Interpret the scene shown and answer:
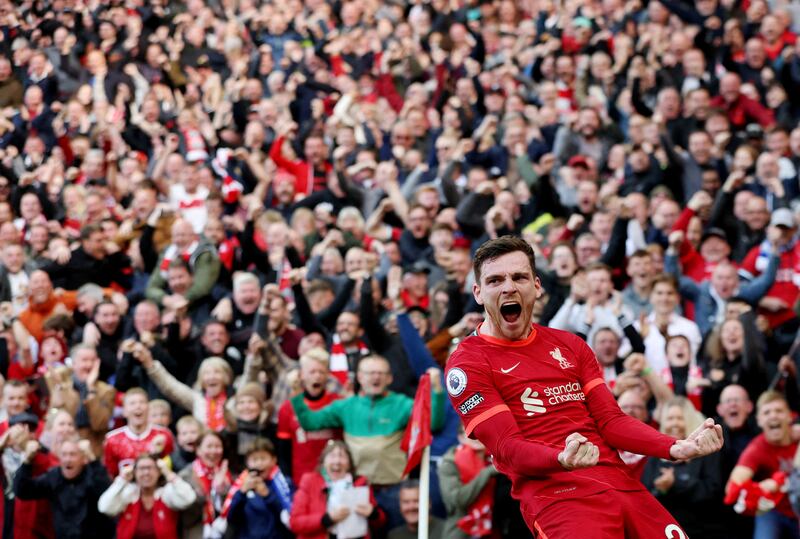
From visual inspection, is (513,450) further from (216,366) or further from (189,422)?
(216,366)

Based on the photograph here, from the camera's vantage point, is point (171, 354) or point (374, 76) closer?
point (171, 354)

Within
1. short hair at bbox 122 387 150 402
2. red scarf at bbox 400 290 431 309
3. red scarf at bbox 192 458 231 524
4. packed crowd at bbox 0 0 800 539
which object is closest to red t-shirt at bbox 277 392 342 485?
packed crowd at bbox 0 0 800 539

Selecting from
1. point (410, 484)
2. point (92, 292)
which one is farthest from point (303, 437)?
point (92, 292)

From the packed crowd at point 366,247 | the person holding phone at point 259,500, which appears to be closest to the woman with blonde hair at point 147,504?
the packed crowd at point 366,247

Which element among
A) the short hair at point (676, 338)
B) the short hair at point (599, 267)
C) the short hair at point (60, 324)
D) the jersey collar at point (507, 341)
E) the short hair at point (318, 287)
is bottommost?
the short hair at point (676, 338)

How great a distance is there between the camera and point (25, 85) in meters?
18.6

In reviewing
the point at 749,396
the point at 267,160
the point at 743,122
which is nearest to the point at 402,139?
the point at 267,160

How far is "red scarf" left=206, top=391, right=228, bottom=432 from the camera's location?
10250 millimetres

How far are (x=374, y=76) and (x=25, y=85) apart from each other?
5.24m

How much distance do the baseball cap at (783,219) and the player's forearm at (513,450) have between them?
248 inches

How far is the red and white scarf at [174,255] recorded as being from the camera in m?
12.6

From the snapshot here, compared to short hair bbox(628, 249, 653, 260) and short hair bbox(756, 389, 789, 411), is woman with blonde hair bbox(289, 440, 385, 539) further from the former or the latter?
short hair bbox(628, 249, 653, 260)

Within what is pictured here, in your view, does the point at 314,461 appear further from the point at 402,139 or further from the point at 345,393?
the point at 402,139

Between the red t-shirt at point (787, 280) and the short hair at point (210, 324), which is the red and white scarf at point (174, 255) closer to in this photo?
the short hair at point (210, 324)
